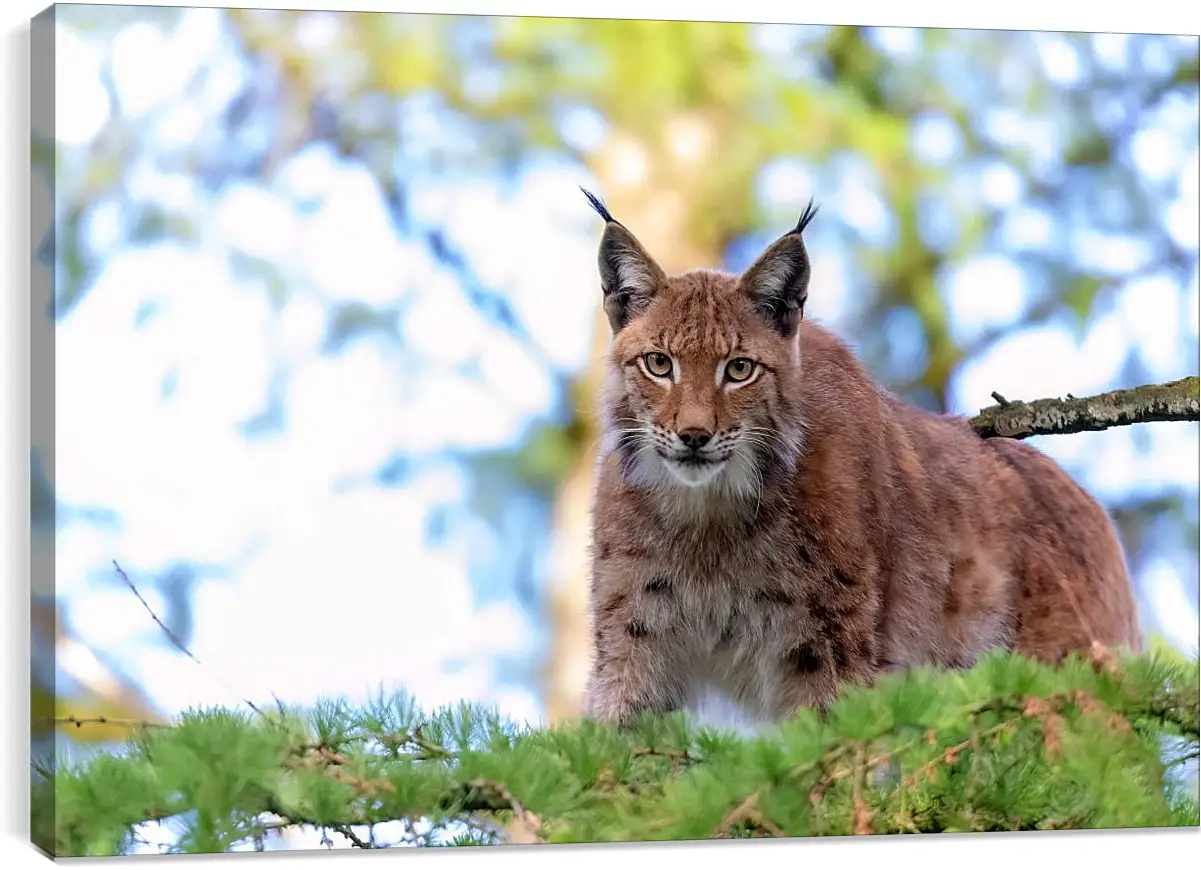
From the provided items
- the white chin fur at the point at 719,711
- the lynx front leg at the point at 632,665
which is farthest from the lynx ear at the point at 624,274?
the white chin fur at the point at 719,711

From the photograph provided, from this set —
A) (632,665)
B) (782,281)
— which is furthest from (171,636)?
(782,281)

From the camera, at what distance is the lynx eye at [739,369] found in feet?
16.8

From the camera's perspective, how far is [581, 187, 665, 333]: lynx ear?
5.15 meters

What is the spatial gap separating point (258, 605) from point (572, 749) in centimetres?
111

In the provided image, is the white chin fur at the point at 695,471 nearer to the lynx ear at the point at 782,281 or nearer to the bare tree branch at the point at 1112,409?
the lynx ear at the point at 782,281

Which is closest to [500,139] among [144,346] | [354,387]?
[354,387]

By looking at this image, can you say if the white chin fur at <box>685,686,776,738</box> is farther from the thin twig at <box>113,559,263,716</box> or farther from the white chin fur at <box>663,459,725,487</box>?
the thin twig at <box>113,559,263,716</box>

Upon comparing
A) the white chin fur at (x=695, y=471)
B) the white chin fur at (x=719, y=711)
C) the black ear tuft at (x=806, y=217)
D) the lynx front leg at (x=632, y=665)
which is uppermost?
the black ear tuft at (x=806, y=217)

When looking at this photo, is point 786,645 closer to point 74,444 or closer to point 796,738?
point 796,738

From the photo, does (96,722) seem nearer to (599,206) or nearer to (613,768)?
(613,768)

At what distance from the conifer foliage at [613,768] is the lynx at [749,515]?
501mm

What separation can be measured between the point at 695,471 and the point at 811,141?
4.01 ft

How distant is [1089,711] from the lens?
450 centimetres

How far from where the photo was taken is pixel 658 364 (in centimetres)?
514
